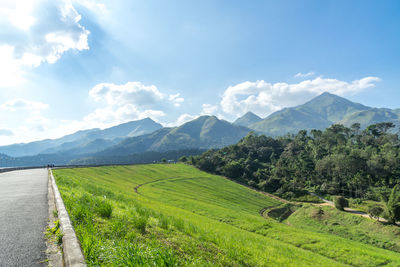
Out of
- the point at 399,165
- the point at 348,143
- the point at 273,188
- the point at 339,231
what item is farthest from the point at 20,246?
the point at 348,143

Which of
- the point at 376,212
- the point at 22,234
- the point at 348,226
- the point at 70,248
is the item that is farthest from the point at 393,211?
the point at 22,234

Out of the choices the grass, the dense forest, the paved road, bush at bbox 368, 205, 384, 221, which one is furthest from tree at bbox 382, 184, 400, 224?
the paved road

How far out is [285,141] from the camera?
192m

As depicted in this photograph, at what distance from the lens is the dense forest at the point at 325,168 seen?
9469 cm

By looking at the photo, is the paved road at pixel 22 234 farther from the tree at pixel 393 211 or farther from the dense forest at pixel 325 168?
the dense forest at pixel 325 168

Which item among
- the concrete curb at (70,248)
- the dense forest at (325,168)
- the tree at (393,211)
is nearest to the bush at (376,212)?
the tree at (393,211)

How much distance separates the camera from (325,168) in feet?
362

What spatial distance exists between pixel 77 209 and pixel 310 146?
573 ft

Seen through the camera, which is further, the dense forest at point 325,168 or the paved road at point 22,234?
the dense forest at point 325,168

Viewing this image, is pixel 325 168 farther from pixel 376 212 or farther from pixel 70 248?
pixel 70 248

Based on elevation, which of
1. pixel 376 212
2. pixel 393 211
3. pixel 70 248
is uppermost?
pixel 70 248

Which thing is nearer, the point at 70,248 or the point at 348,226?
the point at 70,248

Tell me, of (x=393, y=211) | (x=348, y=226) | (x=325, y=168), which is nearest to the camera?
(x=393, y=211)

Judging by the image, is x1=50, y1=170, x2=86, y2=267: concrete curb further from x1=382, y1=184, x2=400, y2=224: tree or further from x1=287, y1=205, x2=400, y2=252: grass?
x1=382, y1=184, x2=400, y2=224: tree
